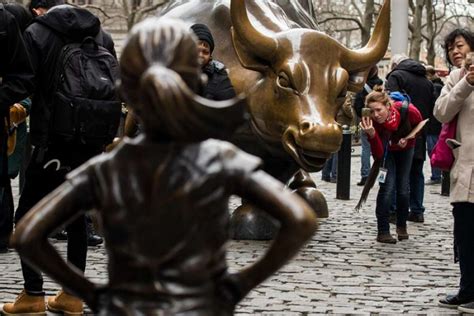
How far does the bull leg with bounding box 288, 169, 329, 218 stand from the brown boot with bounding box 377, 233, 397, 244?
0.78 m

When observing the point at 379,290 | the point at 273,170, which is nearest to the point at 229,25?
the point at 273,170

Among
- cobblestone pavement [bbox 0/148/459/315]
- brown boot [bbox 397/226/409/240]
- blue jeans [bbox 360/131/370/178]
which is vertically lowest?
blue jeans [bbox 360/131/370/178]

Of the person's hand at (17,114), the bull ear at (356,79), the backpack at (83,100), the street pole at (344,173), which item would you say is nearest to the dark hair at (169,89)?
the backpack at (83,100)

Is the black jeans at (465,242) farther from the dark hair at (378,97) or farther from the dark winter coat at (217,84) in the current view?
the dark hair at (378,97)

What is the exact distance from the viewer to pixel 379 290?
25.9ft

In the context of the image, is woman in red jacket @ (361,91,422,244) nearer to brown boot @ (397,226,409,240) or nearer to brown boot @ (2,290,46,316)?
brown boot @ (397,226,409,240)

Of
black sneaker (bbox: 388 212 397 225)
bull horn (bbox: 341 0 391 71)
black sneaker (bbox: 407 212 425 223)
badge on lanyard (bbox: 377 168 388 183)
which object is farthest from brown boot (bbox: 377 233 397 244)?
black sneaker (bbox: 407 212 425 223)

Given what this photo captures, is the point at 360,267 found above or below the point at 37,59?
below

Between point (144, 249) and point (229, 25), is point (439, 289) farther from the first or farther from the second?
point (144, 249)

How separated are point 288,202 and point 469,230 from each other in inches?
169

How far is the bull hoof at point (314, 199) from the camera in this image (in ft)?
35.3

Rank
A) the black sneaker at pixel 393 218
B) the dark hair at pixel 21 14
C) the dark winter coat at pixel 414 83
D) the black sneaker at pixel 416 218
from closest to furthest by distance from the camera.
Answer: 1. the dark hair at pixel 21 14
2. the black sneaker at pixel 393 218
3. the black sneaker at pixel 416 218
4. the dark winter coat at pixel 414 83

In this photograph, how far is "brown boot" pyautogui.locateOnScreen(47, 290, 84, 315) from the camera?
652 centimetres

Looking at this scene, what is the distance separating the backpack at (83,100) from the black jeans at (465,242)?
7.65 feet
